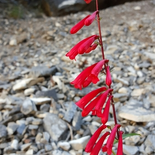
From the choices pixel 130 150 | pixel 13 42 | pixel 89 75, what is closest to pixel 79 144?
pixel 130 150

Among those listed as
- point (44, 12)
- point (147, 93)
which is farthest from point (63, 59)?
point (44, 12)

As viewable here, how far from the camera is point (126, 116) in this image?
7.84 ft

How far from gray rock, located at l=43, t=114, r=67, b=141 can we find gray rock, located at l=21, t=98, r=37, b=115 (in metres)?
0.21

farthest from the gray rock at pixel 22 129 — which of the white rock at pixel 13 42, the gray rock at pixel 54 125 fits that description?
the white rock at pixel 13 42

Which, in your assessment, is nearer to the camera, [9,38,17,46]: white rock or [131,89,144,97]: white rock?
[131,89,144,97]: white rock

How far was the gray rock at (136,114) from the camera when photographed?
2318mm

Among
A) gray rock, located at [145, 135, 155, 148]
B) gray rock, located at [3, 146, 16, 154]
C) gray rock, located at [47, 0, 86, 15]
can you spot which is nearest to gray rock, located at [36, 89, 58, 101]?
gray rock, located at [3, 146, 16, 154]

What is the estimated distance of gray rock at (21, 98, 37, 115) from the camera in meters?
2.50

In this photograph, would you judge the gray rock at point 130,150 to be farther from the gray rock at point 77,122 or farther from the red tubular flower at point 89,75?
the red tubular flower at point 89,75

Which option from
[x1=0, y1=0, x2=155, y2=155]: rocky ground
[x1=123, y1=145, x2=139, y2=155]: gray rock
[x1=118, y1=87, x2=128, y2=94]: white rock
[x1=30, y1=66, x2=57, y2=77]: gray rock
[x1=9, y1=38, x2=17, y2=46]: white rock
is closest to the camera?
[x1=123, y1=145, x2=139, y2=155]: gray rock

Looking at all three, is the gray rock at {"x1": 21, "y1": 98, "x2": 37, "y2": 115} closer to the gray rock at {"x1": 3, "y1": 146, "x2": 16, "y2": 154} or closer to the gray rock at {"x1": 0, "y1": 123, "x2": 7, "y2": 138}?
the gray rock at {"x1": 0, "y1": 123, "x2": 7, "y2": 138}

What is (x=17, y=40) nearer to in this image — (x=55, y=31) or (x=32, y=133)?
(x=55, y=31)

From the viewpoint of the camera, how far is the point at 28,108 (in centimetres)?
251

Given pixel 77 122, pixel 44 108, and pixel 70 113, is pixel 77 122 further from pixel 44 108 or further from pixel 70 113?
pixel 44 108
